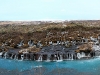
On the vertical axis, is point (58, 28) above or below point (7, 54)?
above

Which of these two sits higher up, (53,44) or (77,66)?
(53,44)

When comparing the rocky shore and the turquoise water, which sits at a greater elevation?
→ the rocky shore

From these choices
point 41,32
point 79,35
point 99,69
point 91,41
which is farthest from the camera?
point 41,32

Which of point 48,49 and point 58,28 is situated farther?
point 58,28

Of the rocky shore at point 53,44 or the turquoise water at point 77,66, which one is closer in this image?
the turquoise water at point 77,66

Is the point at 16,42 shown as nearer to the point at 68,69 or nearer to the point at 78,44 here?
the point at 78,44

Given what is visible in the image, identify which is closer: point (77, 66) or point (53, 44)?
point (77, 66)

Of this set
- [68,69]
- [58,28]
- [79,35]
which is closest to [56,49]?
[79,35]

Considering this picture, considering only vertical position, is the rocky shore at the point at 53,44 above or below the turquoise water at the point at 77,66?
above

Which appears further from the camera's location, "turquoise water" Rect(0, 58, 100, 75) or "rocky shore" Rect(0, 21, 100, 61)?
"rocky shore" Rect(0, 21, 100, 61)

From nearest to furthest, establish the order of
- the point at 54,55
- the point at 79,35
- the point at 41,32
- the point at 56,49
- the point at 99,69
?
the point at 99,69, the point at 54,55, the point at 56,49, the point at 79,35, the point at 41,32
